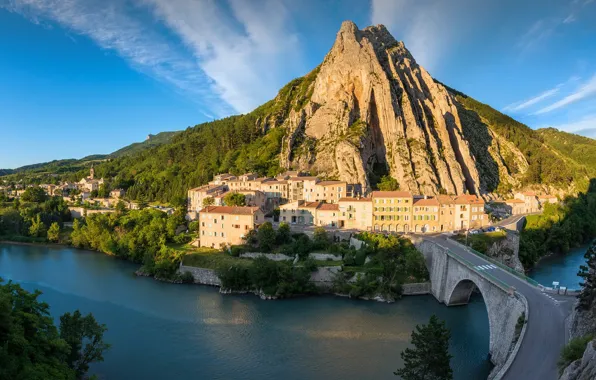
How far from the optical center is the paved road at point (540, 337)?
1430cm

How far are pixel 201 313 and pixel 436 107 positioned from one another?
209 ft

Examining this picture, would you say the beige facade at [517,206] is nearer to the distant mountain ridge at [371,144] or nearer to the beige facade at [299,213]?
the distant mountain ridge at [371,144]

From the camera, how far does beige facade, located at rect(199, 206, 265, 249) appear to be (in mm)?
41312

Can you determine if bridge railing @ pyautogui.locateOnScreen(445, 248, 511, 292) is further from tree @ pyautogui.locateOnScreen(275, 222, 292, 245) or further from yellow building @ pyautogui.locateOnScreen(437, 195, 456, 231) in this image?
tree @ pyautogui.locateOnScreen(275, 222, 292, 245)

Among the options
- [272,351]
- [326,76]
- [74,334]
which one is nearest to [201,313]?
[272,351]

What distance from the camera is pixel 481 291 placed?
79.6 ft

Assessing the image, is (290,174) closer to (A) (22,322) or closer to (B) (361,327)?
(B) (361,327)

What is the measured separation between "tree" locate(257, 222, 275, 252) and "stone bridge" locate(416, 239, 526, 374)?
592 inches

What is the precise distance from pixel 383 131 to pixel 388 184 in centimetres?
1281

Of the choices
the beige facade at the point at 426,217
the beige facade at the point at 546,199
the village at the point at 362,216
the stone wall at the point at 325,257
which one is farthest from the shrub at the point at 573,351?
the beige facade at the point at 546,199

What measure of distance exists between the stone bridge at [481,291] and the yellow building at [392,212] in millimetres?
5228

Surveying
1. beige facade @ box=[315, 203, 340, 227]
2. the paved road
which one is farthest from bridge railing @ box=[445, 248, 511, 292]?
beige facade @ box=[315, 203, 340, 227]

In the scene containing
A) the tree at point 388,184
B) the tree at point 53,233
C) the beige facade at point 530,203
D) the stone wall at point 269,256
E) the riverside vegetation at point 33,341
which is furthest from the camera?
the tree at point 388,184

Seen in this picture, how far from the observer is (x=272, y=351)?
78.5 ft
